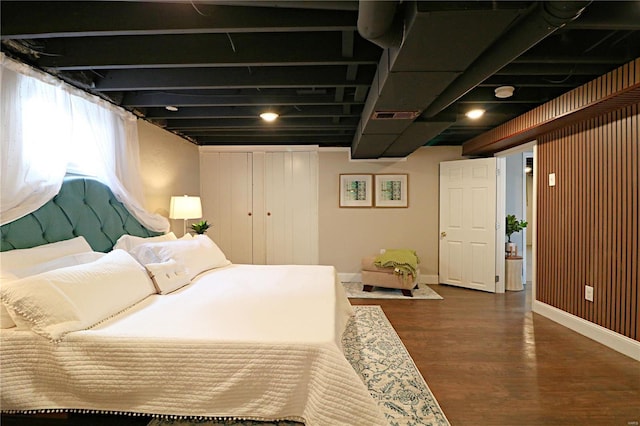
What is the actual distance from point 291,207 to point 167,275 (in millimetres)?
2925

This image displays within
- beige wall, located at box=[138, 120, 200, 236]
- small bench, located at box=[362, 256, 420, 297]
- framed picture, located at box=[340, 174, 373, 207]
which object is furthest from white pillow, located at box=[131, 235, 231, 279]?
framed picture, located at box=[340, 174, 373, 207]

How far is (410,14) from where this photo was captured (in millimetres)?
1344

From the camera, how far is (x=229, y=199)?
5.12 m

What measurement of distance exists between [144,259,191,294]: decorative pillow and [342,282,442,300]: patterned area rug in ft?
8.02

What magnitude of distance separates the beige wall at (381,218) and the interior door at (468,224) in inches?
7.3

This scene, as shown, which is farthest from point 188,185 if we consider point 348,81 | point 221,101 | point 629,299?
point 629,299

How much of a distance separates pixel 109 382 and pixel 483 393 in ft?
7.29

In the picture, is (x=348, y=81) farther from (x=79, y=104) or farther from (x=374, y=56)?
(x=79, y=104)

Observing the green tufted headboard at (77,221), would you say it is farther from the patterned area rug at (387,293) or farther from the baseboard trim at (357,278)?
the baseboard trim at (357,278)

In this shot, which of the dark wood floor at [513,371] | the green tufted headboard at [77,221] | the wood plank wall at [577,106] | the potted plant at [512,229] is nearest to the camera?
the dark wood floor at [513,371]

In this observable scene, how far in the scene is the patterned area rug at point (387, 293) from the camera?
421cm

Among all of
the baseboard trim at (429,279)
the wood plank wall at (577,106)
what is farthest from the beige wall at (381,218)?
the wood plank wall at (577,106)

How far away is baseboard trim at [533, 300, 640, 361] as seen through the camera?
2.51 m

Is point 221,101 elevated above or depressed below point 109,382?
above
